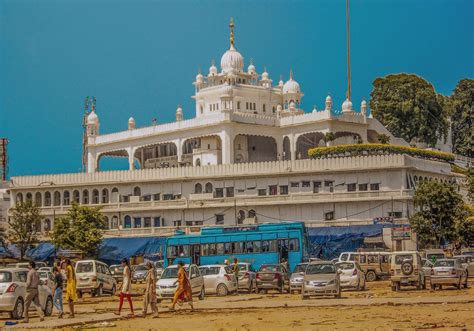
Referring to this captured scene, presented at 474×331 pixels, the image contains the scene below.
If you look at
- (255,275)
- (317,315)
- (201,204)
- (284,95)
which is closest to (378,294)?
(255,275)

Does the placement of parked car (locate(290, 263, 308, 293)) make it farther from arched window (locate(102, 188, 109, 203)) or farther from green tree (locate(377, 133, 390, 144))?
arched window (locate(102, 188, 109, 203))

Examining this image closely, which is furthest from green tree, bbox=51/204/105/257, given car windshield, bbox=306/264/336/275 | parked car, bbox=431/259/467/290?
car windshield, bbox=306/264/336/275

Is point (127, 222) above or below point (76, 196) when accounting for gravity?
below

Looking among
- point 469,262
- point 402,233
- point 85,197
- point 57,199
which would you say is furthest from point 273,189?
point 469,262

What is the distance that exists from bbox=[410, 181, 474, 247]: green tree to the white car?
4087 cm

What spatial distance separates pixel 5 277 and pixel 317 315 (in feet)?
30.9

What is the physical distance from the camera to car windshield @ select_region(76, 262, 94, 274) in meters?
43.2

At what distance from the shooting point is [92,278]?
42.8 meters

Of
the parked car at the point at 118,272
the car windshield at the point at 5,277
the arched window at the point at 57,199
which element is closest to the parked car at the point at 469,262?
the parked car at the point at 118,272

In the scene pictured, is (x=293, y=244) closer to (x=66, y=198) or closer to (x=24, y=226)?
(x=24, y=226)

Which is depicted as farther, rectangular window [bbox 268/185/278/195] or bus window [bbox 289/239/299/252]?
rectangular window [bbox 268/185/278/195]

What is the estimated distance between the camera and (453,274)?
39938 mm

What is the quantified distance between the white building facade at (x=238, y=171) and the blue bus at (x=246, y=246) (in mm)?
18788

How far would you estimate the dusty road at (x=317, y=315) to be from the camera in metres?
24.2
